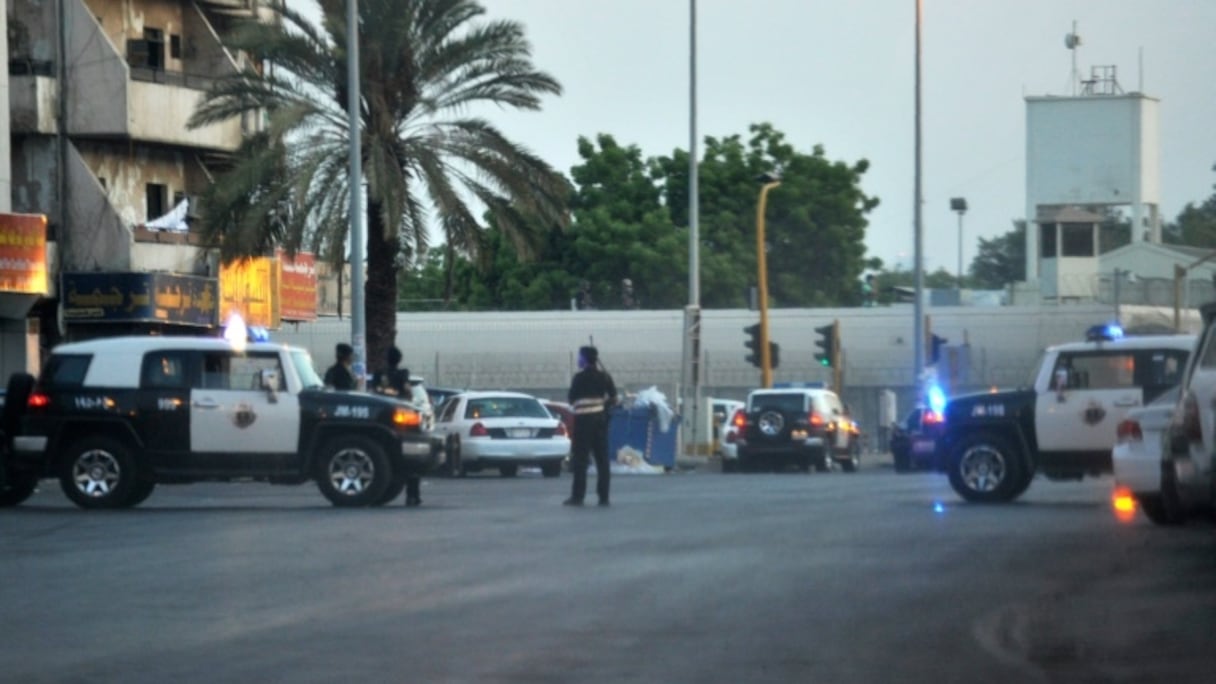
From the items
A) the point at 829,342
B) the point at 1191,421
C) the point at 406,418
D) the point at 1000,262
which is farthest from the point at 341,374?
the point at 1000,262

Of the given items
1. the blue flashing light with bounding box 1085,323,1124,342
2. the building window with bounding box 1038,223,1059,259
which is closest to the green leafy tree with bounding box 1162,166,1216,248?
the building window with bounding box 1038,223,1059,259

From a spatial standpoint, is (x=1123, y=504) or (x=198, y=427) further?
(x=198, y=427)

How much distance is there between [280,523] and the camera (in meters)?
20.1

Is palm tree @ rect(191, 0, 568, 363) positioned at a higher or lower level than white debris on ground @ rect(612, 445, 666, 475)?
higher

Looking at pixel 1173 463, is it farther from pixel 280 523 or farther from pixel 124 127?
pixel 124 127

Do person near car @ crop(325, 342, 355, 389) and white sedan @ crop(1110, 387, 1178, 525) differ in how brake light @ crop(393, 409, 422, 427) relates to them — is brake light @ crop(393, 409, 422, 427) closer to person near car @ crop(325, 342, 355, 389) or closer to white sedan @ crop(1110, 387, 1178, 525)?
person near car @ crop(325, 342, 355, 389)

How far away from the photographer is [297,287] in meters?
50.2

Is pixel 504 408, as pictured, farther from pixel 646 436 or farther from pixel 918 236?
pixel 918 236

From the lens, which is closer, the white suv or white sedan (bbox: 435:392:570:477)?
the white suv

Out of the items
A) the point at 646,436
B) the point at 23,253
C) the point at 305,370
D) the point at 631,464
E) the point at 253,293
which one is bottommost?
the point at 631,464

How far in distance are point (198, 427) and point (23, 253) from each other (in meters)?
17.1

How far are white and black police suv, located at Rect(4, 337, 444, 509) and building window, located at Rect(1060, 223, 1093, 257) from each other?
5956 centimetres

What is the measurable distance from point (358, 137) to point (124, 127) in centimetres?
918

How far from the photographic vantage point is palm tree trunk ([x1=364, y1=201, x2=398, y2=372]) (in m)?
38.8
